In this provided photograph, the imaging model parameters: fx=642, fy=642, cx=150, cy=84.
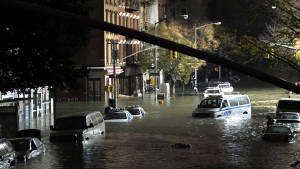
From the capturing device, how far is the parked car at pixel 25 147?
1005 inches

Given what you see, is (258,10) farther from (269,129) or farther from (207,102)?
(207,102)

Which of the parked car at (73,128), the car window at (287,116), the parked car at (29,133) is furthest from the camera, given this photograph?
the car window at (287,116)

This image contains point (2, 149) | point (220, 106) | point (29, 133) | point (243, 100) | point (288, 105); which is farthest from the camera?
point (243, 100)

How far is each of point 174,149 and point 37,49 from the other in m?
9.29

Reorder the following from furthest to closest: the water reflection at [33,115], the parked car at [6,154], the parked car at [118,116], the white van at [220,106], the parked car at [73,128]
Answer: the white van at [220,106]
the parked car at [118,116]
the water reflection at [33,115]
the parked car at [73,128]
the parked car at [6,154]

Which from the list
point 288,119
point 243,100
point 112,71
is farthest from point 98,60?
point 288,119

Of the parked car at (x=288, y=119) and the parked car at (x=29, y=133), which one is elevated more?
the parked car at (x=288, y=119)

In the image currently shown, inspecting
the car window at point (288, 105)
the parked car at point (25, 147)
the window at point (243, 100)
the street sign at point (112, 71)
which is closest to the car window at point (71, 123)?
the parked car at point (25, 147)

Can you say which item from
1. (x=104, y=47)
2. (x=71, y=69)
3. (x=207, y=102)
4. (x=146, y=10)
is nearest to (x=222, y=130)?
(x=207, y=102)

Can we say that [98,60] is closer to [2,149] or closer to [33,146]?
[33,146]

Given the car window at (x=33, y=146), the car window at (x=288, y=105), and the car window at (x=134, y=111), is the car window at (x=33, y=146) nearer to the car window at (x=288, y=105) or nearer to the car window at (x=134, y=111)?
the car window at (x=288, y=105)

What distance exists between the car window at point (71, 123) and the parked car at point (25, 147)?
16.1 ft

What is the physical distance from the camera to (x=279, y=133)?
33.0 metres

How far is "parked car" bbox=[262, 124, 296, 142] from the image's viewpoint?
32625 mm
